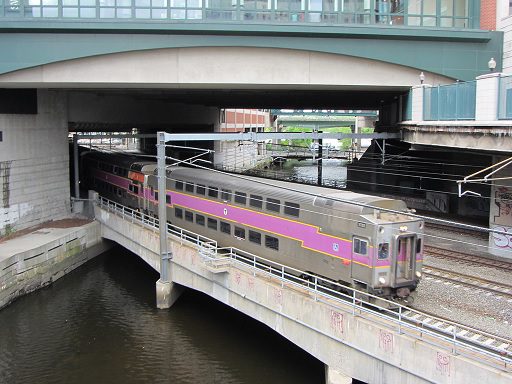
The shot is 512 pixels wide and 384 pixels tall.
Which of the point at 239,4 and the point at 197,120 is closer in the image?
the point at 239,4

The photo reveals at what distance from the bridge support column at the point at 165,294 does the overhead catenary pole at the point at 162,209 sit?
0.21 metres

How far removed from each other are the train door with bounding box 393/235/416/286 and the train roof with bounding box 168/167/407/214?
127cm

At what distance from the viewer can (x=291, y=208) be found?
18.6 meters

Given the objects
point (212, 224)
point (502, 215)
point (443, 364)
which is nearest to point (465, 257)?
point (502, 215)

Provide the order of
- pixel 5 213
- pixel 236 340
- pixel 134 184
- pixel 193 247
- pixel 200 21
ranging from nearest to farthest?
pixel 236 340 < pixel 193 247 < pixel 200 21 < pixel 5 213 < pixel 134 184

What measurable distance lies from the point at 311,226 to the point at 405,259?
325 centimetres

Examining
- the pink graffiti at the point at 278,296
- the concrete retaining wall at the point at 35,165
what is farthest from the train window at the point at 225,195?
the concrete retaining wall at the point at 35,165

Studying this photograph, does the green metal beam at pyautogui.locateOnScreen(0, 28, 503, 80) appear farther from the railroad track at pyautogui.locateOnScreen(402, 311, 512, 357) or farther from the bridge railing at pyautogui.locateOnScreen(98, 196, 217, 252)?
the railroad track at pyautogui.locateOnScreen(402, 311, 512, 357)

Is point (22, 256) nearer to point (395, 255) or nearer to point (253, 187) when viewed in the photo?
point (253, 187)

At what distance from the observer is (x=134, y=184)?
3169cm

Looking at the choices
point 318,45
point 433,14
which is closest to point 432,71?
point 433,14

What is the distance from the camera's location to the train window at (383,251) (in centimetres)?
1549

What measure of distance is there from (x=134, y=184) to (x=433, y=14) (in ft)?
61.0

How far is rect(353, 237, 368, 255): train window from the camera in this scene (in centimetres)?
1571
